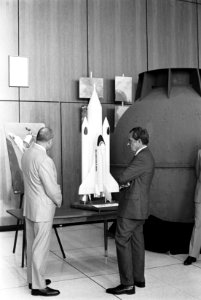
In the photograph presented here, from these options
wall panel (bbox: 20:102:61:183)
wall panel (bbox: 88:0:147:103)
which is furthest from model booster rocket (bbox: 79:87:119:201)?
wall panel (bbox: 88:0:147:103)

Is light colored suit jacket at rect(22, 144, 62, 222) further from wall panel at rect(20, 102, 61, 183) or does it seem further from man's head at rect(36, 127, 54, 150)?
wall panel at rect(20, 102, 61, 183)

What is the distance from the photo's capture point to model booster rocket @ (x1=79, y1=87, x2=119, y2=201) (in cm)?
544

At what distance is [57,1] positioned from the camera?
301 inches

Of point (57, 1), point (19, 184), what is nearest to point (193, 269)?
point (19, 184)

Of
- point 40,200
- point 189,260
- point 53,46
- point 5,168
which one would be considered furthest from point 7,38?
point 189,260

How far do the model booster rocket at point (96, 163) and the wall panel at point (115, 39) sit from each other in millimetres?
2567

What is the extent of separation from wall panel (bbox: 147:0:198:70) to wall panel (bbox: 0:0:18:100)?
9.29 feet

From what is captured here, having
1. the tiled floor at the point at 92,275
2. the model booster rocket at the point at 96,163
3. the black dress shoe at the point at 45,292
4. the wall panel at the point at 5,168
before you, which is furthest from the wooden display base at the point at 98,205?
the wall panel at the point at 5,168

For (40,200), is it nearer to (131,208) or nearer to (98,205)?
(131,208)

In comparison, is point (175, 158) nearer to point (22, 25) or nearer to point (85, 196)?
point (85, 196)

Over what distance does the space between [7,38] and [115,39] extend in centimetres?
219

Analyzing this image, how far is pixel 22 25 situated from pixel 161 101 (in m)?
3.20

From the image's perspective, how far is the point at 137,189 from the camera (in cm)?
383

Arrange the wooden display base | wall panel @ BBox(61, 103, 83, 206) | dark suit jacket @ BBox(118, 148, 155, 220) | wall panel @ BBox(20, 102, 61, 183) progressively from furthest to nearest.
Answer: wall panel @ BBox(61, 103, 83, 206) → wall panel @ BBox(20, 102, 61, 183) → the wooden display base → dark suit jacket @ BBox(118, 148, 155, 220)
